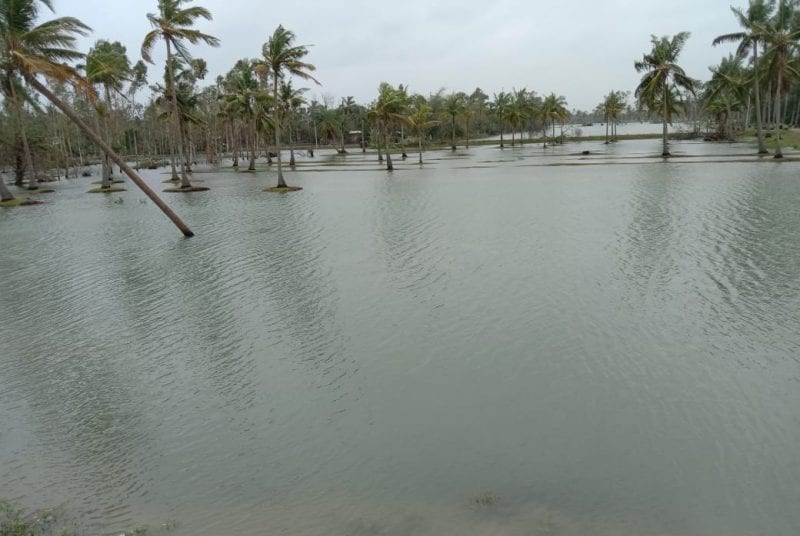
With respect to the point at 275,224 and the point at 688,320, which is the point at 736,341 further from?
the point at 275,224

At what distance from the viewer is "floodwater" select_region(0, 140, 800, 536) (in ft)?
19.1

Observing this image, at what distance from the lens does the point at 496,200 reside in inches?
1078

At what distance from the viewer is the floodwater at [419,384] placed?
5.84 meters

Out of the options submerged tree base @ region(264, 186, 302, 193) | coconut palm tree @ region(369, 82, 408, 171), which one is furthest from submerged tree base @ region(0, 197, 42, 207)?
coconut palm tree @ region(369, 82, 408, 171)

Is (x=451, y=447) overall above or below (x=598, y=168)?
below

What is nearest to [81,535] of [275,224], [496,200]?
[275,224]

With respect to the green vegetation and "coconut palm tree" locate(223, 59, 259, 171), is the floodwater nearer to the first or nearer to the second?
the green vegetation

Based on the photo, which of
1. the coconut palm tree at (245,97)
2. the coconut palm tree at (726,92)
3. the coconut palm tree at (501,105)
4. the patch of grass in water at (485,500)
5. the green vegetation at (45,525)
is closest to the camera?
the green vegetation at (45,525)

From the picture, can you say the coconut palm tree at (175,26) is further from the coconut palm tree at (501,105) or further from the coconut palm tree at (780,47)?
the coconut palm tree at (501,105)

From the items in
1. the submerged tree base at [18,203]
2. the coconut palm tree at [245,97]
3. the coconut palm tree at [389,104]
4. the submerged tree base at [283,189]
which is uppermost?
the coconut palm tree at [245,97]

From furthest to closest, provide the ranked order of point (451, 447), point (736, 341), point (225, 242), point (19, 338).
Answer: point (225, 242) < point (19, 338) < point (736, 341) < point (451, 447)

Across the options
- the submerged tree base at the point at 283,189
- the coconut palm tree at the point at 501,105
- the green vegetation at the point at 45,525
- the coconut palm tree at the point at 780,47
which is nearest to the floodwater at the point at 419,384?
the green vegetation at the point at 45,525

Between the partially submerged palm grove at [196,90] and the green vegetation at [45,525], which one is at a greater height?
the partially submerged palm grove at [196,90]

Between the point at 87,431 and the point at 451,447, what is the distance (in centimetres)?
509
